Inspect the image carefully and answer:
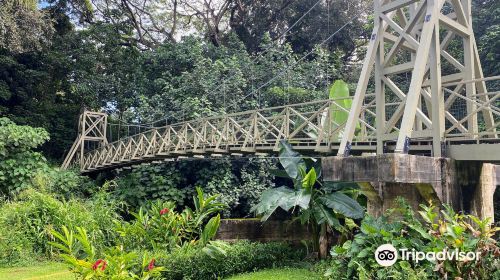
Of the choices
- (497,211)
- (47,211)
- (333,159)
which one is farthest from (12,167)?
(497,211)

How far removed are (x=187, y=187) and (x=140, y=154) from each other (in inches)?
59.1

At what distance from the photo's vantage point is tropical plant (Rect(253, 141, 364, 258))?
263 inches

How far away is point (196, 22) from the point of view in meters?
20.0

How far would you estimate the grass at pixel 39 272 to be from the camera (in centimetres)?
679

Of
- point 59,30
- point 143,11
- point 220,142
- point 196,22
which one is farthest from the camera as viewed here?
point 196,22

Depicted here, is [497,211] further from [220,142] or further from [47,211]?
[47,211]

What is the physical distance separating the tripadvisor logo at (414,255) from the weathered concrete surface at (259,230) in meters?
4.58

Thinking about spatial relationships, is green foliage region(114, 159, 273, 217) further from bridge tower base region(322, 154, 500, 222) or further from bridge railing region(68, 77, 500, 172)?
bridge tower base region(322, 154, 500, 222)

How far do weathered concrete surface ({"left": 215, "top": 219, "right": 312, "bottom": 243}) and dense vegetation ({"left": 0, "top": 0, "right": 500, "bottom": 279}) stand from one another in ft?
0.83

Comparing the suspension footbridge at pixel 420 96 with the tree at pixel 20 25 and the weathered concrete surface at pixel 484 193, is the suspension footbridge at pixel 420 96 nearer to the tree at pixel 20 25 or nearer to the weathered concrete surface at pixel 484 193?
the weathered concrete surface at pixel 484 193

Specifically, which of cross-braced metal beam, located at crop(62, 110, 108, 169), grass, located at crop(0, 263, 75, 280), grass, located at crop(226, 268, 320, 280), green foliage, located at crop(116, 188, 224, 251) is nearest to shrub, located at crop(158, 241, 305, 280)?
grass, located at crop(226, 268, 320, 280)

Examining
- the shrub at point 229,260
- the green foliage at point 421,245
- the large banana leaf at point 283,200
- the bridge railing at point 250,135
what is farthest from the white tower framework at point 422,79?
the shrub at point 229,260

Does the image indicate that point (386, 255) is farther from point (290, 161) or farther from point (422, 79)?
point (290, 161)

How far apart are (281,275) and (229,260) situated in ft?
3.04
